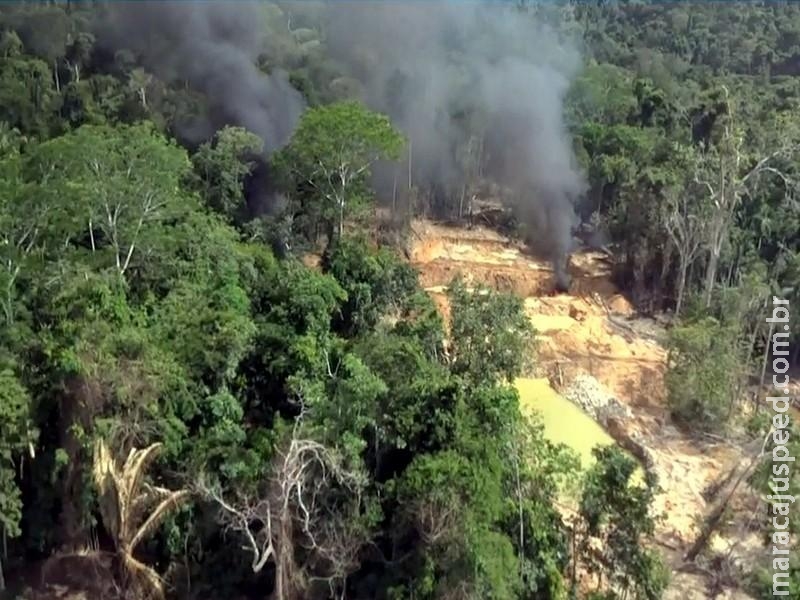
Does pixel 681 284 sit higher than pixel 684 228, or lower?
lower

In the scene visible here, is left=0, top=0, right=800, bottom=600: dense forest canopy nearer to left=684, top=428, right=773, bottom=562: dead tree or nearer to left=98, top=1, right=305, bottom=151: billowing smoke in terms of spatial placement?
left=98, top=1, right=305, bottom=151: billowing smoke

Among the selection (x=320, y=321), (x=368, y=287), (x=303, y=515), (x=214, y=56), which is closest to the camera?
(x=303, y=515)

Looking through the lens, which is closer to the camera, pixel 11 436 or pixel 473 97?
pixel 11 436

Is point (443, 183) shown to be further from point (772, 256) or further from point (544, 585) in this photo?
point (544, 585)

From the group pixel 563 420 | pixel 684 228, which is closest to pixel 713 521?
pixel 563 420

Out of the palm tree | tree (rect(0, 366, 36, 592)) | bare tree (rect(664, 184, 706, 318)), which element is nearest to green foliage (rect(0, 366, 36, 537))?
tree (rect(0, 366, 36, 592))

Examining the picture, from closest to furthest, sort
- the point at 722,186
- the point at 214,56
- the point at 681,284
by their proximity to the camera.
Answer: the point at 722,186 < the point at 681,284 < the point at 214,56

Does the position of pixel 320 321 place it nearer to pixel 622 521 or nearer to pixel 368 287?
pixel 368 287

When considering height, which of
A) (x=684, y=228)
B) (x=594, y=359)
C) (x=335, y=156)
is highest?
(x=335, y=156)
